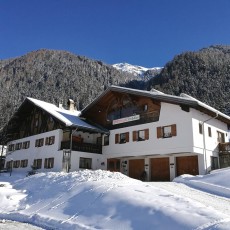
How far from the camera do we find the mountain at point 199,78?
85.1m

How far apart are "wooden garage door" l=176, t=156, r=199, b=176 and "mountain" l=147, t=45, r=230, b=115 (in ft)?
161

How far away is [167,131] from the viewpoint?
2617cm

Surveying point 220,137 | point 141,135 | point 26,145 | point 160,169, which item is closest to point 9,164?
point 26,145

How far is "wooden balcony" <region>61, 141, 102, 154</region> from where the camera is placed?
1166 inches

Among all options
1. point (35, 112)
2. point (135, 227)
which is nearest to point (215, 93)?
point (35, 112)

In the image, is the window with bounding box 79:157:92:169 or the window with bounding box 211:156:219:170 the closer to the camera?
the window with bounding box 211:156:219:170

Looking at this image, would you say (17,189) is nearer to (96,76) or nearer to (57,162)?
(57,162)

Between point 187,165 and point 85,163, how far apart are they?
416 inches

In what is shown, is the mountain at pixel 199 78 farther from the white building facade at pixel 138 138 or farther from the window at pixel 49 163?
the window at pixel 49 163

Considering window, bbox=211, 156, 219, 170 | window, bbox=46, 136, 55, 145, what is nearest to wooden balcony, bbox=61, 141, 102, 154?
window, bbox=46, 136, 55, 145

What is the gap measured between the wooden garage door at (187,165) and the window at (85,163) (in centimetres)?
934

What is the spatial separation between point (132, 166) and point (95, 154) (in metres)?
4.17

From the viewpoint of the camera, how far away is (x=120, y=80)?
166375 millimetres

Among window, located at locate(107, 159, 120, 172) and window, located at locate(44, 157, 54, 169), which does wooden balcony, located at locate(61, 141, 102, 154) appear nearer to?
window, located at locate(107, 159, 120, 172)
